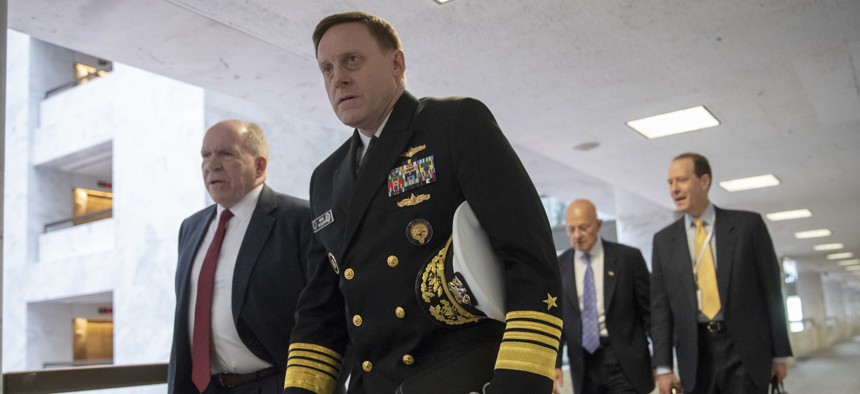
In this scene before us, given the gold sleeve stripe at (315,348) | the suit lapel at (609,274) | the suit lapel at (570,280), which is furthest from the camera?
the suit lapel at (570,280)

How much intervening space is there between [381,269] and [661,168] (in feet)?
27.8

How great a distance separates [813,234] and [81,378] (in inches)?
685

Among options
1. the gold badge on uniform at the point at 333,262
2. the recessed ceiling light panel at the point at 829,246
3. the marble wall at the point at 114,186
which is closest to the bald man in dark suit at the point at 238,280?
the gold badge on uniform at the point at 333,262

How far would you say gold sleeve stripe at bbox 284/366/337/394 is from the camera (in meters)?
1.59

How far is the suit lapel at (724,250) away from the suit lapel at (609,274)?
0.79 m

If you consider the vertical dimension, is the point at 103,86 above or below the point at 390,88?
above


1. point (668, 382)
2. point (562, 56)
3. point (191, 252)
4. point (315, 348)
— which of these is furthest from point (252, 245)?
point (562, 56)

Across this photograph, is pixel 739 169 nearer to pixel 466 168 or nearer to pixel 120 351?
pixel 466 168

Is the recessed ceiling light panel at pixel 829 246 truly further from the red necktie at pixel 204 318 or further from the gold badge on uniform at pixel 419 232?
the gold badge on uniform at pixel 419 232

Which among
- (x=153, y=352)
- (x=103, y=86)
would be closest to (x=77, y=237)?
(x=103, y=86)

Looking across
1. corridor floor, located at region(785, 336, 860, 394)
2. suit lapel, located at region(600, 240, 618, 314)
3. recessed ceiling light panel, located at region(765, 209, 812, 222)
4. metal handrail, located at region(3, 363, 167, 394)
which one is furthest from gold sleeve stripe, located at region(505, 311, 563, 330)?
recessed ceiling light panel, located at region(765, 209, 812, 222)

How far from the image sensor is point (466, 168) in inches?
54.5

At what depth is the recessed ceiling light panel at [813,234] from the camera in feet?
54.1

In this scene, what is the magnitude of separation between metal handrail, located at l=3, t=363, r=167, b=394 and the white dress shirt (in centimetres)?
49
